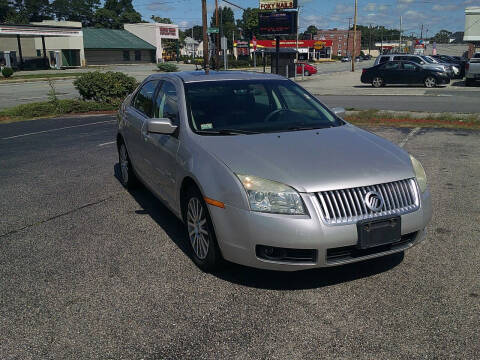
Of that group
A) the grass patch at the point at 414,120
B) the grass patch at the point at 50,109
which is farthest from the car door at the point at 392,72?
the grass patch at the point at 50,109

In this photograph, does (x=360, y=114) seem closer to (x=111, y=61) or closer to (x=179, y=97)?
(x=179, y=97)

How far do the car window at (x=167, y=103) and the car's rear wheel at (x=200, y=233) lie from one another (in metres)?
0.93

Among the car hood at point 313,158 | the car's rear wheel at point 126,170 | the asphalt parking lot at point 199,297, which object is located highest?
the car hood at point 313,158

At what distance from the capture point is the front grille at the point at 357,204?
3443mm

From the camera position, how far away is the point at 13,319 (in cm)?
346

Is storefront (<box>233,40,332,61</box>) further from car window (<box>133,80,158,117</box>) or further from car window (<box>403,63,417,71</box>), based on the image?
car window (<box>133,80,158,117</box>)

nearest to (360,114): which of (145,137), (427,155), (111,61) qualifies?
(427,155)

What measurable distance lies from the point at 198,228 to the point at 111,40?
83056 mm

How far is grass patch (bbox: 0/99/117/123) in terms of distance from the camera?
55.5 ft

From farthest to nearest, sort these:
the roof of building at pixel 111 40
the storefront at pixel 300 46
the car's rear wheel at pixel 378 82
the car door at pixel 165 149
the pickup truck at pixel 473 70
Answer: the storefront at pixel 300 46 → the roof of building at pixel 111 40 → the car's rear wheel at pixel 378 82 → the pickup truck at pixel 473 70 → the car door at pixel 165 149

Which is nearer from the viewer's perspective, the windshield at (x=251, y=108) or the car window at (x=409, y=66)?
the windshield at (x=251, y=108)

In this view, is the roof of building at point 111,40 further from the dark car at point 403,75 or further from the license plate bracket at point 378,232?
the license plate bracket at point 378,232

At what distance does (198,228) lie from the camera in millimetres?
4125

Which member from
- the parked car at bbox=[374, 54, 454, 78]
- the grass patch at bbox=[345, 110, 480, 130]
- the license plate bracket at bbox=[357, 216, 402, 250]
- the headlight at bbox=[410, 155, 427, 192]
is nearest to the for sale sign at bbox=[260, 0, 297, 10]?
the parked car at bbox=[374, 54, 454, 78]
